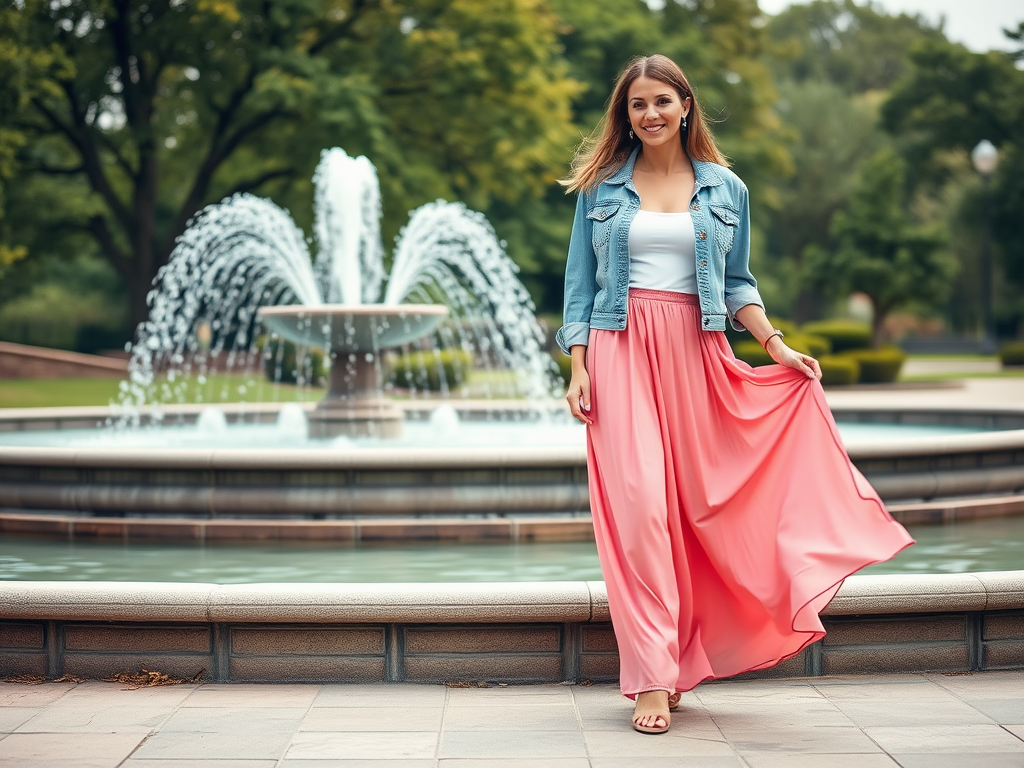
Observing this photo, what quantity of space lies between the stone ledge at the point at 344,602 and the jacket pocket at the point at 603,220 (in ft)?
4.02

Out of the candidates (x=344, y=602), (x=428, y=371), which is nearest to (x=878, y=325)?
(x=428, y=371)

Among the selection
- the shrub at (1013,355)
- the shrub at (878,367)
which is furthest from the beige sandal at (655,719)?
the shrub at (1013,355)

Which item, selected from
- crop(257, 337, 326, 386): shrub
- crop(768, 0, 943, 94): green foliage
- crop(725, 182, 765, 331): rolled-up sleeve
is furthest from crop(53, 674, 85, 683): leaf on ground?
crop(768, 0, 943, 94): green foliage

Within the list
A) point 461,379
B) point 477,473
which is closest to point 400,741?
point 477,473

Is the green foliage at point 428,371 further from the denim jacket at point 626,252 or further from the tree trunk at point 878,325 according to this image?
the denim jacket at point 626,252

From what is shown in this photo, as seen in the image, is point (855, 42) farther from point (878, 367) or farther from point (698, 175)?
point (698, 175)

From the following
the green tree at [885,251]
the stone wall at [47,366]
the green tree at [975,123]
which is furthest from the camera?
the green tree at [975,123]

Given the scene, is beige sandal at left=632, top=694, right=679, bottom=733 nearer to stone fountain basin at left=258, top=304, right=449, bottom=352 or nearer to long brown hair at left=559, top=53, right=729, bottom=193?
long brown hair at left=559, top=53, right=729, bottom=193

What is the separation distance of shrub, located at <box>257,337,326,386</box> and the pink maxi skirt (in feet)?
71.9

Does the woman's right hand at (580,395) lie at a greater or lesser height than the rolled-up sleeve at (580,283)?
lesser

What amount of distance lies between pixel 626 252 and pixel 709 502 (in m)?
0.89

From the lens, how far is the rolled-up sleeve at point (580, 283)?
429cm

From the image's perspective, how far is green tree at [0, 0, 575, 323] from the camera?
86.2ft

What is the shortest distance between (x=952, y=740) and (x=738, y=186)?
76.2 inches
